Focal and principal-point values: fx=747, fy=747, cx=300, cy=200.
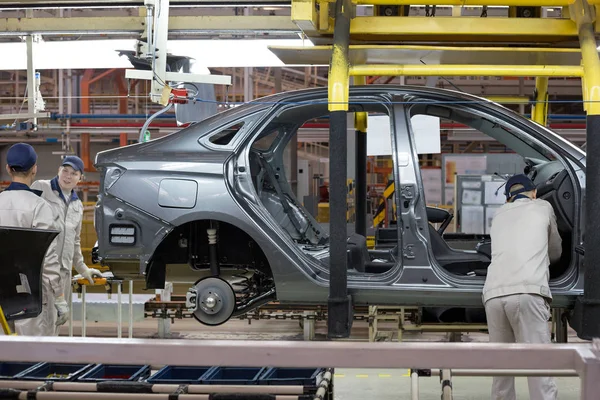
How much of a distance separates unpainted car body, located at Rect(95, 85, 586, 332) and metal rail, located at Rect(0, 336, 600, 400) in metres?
2.52

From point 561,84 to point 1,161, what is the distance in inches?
645

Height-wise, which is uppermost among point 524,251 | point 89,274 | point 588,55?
point 588,55

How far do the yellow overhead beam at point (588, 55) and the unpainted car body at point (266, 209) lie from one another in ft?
1.71

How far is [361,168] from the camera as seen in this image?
616 centimetres

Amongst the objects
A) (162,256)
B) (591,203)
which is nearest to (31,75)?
(162,256)

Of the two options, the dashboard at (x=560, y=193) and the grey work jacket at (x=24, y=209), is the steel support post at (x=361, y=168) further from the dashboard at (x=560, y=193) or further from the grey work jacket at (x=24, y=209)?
the grey work jacket at (x=24, y=209)

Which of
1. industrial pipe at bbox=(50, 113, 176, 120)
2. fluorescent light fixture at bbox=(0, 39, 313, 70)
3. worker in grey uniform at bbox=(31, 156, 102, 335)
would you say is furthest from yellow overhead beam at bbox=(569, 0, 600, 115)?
industrial pipe at bbox=(50, 113, 176, 120)

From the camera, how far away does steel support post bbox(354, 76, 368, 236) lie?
6031 millimetres

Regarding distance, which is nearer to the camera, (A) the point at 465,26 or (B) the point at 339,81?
(B) the point at 339,81

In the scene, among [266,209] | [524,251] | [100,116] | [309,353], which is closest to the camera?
[309,353]

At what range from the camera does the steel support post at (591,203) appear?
13.5 ft

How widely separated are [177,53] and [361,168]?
1.75 m

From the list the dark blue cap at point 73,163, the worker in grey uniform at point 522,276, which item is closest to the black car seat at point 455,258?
the worker in grey uniform at point 522,276

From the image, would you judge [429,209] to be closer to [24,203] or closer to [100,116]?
[24,203]
